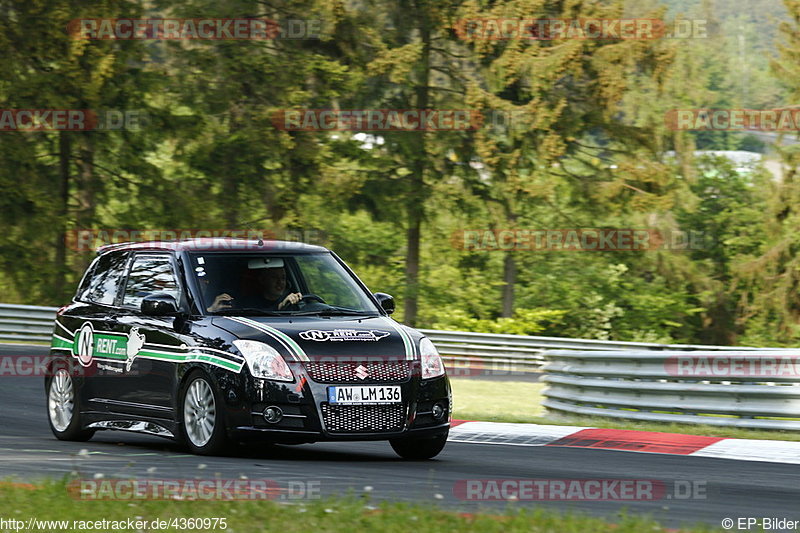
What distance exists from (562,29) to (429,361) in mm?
25816

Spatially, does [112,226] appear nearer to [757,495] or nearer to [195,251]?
[195,251]

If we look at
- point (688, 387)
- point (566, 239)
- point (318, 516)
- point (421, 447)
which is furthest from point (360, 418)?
point (566, 239)

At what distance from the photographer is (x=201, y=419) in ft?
31.9

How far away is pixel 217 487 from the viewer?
297 inches

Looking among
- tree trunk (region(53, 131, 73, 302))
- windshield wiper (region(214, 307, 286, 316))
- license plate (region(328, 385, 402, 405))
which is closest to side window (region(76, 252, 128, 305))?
windshield wiper (region(214, 307, 286, 316))

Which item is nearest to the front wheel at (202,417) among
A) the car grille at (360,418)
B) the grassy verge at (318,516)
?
the car grille at (360,418)

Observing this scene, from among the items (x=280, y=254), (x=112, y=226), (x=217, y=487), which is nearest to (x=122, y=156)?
(x=112, y=226)

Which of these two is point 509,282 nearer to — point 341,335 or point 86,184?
point 86,184

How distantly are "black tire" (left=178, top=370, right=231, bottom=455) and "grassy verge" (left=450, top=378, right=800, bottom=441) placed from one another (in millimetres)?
5076

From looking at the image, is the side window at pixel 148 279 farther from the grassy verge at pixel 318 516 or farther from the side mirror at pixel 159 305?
the grassy verge at pixel 318 516

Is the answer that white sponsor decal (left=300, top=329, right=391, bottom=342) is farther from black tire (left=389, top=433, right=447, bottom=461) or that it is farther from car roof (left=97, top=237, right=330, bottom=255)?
car roof (left=97, top=237, right=330, bottom=255)

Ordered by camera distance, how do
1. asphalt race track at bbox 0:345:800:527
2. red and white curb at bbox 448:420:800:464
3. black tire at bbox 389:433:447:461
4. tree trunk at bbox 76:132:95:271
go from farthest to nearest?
tree trunk at bbox 76:132:95:271, red and white curb at bbox 448:420:800:464, black tire at bbox 389:433:447:461, asphalt race track at bbox 0:345:800:527

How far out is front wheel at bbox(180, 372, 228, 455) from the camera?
9.47 m

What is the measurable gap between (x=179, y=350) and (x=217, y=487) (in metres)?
2.59
